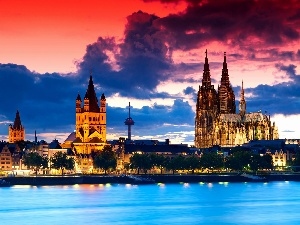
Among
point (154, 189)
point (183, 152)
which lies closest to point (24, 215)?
point (154, 189)

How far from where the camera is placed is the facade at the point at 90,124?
568 feet

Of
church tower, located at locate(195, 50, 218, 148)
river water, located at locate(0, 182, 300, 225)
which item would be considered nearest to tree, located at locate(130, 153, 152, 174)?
river water, located at locate(0, 182, 300, 225)

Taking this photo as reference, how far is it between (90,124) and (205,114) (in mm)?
23364

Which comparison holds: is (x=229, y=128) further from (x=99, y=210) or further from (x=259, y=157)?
(x=99, y=210)

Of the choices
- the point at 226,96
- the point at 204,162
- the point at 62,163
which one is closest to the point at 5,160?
the point at 62,163

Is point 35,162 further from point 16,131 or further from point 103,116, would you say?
point 16,131

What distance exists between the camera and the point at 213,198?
104 m

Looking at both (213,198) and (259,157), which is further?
(259,157)

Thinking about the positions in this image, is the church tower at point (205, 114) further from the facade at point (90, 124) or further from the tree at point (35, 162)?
the tree at point (35, 162)

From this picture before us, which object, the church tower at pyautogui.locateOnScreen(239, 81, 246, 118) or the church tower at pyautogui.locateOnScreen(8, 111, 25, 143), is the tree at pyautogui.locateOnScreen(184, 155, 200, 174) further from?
the church tower at pyautogui.locateOnScreen(8, 111, 25, 143)

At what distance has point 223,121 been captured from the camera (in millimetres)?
183125

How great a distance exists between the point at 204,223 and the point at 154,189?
143ft

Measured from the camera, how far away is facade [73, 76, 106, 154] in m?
173

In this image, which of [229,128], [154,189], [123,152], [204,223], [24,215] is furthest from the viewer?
[229,128]
